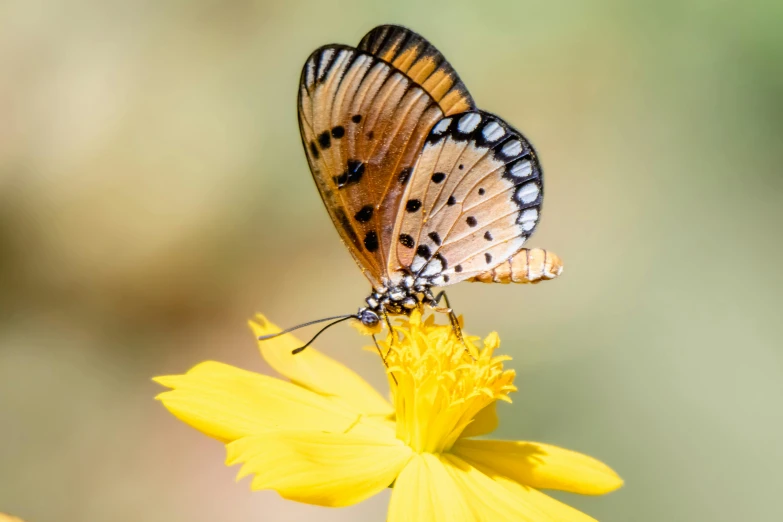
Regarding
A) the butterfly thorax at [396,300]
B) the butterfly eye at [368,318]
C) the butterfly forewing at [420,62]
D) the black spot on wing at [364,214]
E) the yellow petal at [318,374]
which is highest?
the butterfly forewing at [420,62]

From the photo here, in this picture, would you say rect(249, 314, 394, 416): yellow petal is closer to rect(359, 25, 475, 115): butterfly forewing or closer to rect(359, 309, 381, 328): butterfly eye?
rect(359, 309, 381, 328): butterfly eye

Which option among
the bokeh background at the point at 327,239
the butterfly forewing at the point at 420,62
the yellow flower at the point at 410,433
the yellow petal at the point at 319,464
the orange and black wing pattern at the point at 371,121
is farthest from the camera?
the bokeh background at the point at 327,239

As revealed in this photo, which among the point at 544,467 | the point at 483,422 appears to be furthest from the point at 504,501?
the point at 483,422

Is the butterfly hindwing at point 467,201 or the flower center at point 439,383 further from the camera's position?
the butterfly hindwing at point 467,201

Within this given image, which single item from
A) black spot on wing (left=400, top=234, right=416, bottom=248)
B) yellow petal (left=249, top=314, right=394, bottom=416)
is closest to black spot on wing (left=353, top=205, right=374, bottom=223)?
black spot on wing (left=400, top=234, right=416, bottom=248)

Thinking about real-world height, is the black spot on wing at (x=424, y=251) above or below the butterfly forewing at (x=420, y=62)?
below

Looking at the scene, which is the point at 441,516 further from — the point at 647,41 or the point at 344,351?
the point at 647,41

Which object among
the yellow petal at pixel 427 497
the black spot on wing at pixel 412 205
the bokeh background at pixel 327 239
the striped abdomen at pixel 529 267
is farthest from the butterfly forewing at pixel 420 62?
the bokeh background at pixel 327 239

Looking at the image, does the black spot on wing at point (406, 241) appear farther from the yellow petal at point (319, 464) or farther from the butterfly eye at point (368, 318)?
the yellow petal at point (319, 464)
